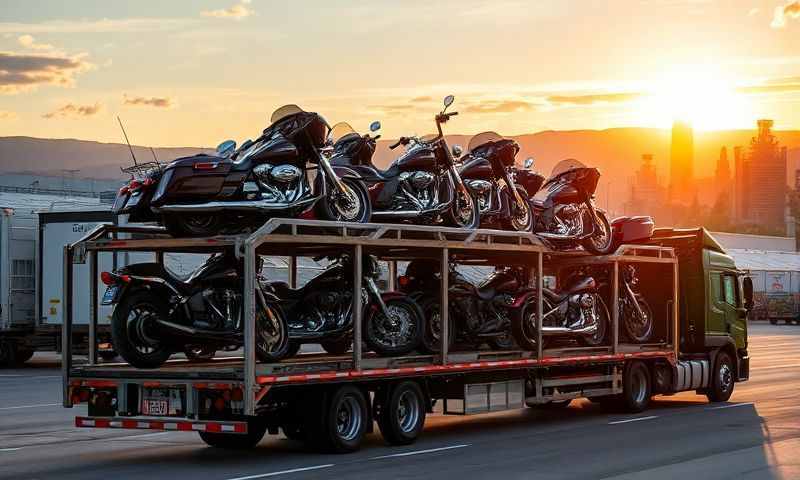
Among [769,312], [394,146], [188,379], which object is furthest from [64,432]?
[769,312]

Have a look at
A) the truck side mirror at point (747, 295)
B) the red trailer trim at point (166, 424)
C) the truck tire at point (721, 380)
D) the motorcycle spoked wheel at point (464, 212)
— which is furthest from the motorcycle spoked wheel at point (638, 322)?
the red trailer trim at point (166, 424)

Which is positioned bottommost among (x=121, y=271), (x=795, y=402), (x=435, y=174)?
(x=795, y=402)

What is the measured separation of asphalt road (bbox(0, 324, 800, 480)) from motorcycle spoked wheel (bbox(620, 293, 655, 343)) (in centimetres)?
116

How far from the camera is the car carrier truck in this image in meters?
14.0

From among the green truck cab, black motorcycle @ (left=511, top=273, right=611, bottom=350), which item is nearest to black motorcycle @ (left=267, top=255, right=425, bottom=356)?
black motorcycle @ (left=511, top=273, right=611, bottom=350)

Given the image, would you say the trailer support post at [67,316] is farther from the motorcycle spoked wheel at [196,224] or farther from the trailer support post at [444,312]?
the trailer support post at [444,312]

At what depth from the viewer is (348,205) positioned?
53.2 feet

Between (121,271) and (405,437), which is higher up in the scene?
(121,271)

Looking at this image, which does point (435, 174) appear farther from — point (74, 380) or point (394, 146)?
point (74, 380)

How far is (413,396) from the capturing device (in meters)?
16.1

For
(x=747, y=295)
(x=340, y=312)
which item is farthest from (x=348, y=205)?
(x=747, y=295)

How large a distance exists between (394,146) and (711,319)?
7273 millimetres

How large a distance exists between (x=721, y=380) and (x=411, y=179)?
796 cm

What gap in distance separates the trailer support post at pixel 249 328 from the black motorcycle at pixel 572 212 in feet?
20.5
